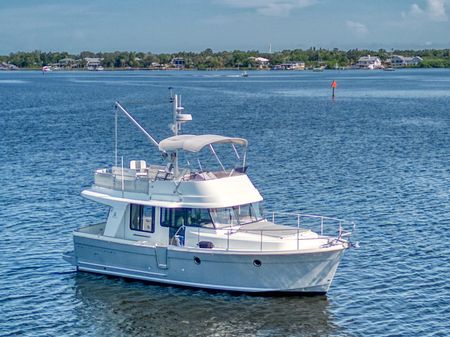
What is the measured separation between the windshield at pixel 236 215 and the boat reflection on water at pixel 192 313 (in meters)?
2.75

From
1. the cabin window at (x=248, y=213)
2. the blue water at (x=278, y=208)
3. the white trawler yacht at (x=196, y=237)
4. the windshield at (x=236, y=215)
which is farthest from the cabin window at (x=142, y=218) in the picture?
the cabin window at (x=248, y=213)

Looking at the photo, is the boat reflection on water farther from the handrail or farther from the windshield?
the windshield

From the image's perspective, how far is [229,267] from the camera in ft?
93.0

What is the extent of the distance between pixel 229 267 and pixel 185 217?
111 inches

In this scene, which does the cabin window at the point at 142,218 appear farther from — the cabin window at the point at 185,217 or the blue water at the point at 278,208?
the blue water at the point at 278,208

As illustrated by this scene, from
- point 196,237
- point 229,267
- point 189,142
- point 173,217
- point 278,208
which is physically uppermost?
point 189,142

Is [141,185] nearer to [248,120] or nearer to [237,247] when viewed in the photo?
[237,247]

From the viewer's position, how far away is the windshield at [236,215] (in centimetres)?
2933

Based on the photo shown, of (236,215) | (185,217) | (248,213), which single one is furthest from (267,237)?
(185,217)

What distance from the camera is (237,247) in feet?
93.4

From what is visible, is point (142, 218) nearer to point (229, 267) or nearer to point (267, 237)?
point (229, 267)

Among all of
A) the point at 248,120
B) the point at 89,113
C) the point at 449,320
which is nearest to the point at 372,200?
the point at 449,320

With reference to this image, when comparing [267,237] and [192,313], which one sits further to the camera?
[267,237]

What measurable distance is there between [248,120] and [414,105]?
3895 cm
